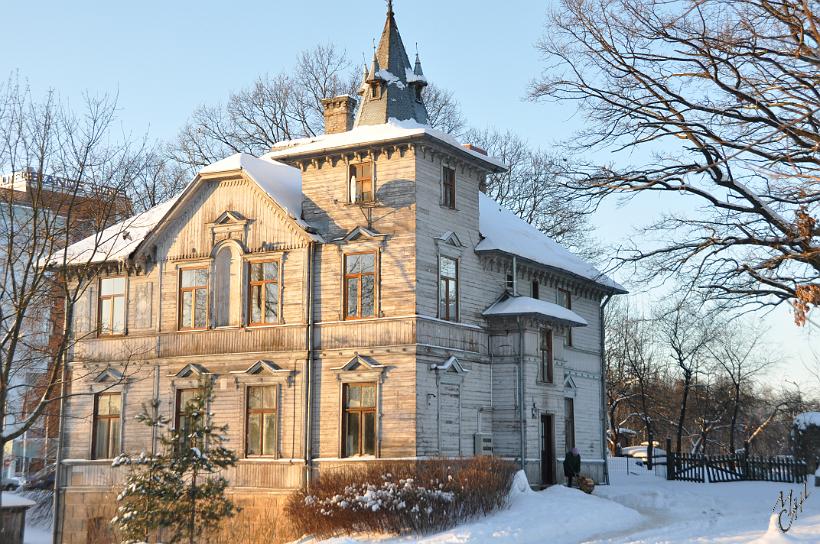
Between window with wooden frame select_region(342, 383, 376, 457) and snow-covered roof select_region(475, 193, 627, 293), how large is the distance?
18.8ft

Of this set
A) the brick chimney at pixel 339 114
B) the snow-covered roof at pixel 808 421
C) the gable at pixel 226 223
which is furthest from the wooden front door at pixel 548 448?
the brick chimney at pixel 339 114

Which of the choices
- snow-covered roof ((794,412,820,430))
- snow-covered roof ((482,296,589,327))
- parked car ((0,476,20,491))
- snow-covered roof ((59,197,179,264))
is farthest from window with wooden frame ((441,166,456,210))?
parked car ((0,476,20,491))

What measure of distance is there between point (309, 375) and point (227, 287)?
4053 mm

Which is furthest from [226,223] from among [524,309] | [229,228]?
[524,309]

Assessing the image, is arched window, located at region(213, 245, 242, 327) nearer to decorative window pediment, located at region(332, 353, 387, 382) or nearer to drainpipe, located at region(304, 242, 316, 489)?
drainpipe, located at region(304, 242, 316, 489)

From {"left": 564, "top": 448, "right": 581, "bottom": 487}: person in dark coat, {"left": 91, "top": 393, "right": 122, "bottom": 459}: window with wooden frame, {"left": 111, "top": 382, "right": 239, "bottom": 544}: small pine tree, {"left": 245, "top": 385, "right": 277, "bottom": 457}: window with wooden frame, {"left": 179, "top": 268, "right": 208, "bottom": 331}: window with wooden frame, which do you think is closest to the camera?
{"left": 111, "top": 382, "right": 239, "bottom": 544}: small pine tree

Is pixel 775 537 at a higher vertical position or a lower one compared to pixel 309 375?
lower

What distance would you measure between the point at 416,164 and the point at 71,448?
14.7 meters

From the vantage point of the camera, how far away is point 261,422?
29906 mm

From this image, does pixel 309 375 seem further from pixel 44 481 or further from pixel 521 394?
pixel 44 481

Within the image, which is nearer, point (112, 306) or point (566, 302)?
point (112, 306)

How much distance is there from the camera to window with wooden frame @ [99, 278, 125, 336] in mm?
33219

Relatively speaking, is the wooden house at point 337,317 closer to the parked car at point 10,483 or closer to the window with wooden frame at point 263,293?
the window with wooden frame at point 263,293

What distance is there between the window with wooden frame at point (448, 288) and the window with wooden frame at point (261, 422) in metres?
5.43
